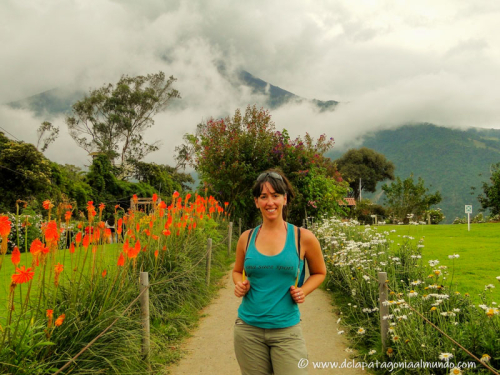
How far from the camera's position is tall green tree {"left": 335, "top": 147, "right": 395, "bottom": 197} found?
51594 mm

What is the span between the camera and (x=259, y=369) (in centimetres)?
195

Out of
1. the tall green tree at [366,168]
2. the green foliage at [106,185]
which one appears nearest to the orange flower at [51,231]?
the green foliage at [106,185]

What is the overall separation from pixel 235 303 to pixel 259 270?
414 centimetres

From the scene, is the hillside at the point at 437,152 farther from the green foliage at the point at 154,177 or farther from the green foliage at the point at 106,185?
the green foliage at the point at 106,185

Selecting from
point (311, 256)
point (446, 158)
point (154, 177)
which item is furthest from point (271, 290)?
point (446, 158)

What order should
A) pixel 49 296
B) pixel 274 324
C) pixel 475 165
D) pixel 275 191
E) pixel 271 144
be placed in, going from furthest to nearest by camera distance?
pixel 475 165 < pixel 271 144 < pixel 49 296 < pixel 275 191 < pixel 274 324

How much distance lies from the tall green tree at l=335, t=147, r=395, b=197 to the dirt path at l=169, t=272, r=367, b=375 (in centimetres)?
4755

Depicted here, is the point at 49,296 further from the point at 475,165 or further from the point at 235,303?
the point at 475,165

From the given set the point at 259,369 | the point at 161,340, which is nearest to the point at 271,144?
the point at 161,340

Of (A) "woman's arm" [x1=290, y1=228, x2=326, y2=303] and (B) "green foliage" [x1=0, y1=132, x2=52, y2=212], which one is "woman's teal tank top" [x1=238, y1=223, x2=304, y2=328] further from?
(B) "green foliage" [x1=0, y1=132, x2=52, y2=212]

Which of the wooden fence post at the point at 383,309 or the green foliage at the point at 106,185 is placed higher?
the green foliage at the point at 106,185

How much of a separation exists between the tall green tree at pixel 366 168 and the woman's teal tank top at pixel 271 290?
5093 centimetres

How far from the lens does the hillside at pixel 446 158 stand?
11544 centimetres

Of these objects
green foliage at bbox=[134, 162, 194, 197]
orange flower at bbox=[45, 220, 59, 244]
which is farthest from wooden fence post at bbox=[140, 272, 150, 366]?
green foliage at bbox=[134, 162, 194, 197]
